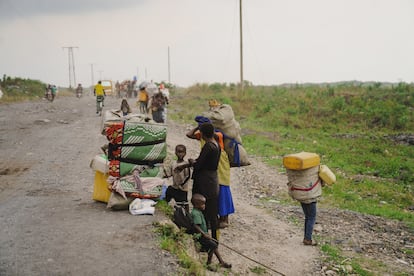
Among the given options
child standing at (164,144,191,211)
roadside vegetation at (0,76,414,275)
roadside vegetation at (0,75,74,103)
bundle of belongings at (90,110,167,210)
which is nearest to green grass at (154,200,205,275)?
roadside vegetation at (0,76,414,275)

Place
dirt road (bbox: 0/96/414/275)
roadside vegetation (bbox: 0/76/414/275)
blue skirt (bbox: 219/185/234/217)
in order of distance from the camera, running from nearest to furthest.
Answer: dirt road (bbox: 0/96/414/275), blue skirt (bbox: 219/185/234/217), roadside vegetation (bbox: 0/76/414/275)

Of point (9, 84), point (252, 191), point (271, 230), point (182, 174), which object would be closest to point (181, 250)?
point (182, 174)

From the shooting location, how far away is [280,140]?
601 inches

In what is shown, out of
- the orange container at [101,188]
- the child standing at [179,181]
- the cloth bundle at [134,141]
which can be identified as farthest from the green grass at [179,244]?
the orange container at [101,188]

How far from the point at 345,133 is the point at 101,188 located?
1302 cm

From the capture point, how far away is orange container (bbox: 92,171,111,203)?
578 cm

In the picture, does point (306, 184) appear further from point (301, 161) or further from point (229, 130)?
point (229, 130)

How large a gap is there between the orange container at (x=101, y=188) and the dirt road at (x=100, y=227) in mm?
153

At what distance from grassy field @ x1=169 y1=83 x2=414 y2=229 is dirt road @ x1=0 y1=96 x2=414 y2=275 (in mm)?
1098

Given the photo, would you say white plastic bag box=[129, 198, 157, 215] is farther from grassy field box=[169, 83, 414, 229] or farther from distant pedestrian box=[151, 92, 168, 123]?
distant pedestrian box=[151, 92, 168, 123]

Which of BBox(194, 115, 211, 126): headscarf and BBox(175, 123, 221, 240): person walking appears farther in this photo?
BBox(194, 115, 211, 126): headscarf

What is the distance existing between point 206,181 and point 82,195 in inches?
104

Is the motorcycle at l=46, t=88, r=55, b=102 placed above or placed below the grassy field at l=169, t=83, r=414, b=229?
above

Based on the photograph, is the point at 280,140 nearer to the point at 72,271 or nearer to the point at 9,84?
the point at 72,271
